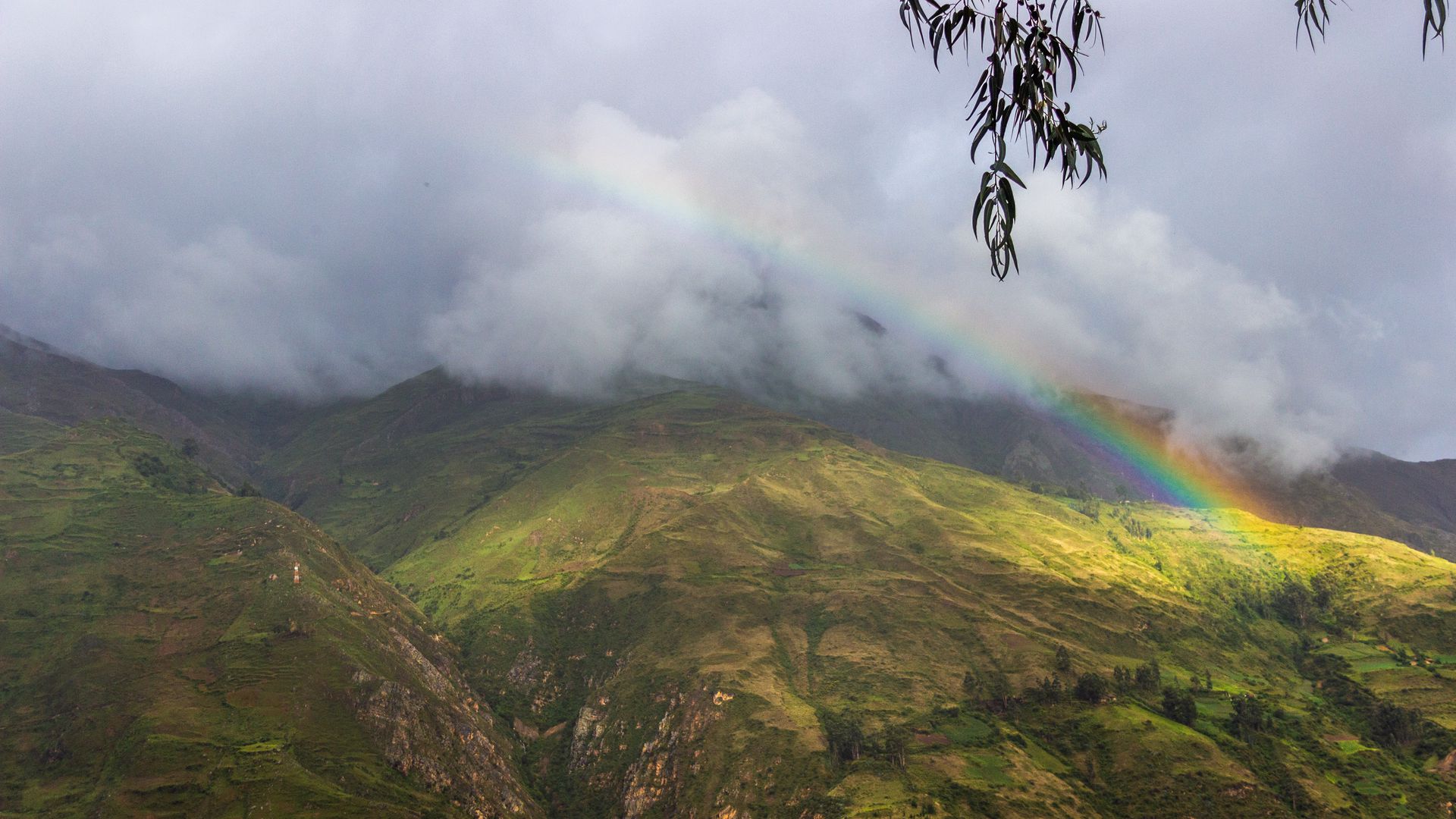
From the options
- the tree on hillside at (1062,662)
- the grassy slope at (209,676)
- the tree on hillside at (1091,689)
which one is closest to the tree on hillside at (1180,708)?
the tree on hillside at (1091,689)

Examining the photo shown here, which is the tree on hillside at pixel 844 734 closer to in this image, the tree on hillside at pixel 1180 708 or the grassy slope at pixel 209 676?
the grassy slope at pixel 209 676

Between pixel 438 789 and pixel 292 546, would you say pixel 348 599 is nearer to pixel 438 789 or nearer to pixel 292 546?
pixel 292 546

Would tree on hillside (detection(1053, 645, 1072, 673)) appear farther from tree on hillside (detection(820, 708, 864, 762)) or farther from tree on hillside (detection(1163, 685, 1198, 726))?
tree on hillside (detection(820, 708, 864, 762))

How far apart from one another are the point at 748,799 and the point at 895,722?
35.1 metres

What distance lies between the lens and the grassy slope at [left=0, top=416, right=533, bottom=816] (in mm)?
111250

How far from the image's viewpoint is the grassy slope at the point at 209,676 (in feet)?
365

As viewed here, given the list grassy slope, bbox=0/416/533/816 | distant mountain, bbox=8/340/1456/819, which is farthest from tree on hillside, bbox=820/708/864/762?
grassy slope, bbox=0/416/533/816

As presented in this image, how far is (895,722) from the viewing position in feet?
527

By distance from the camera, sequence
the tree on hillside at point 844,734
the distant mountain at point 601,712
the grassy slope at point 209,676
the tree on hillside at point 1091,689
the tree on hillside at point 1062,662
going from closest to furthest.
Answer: the grassy slope at point 209,676, the distant mountain at point 601,712, the tree on hillside at point 844,734, the tree on hillside at point 1091,689, the tree on hillside at point 1062,662

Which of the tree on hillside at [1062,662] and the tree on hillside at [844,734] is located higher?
the tree on hillside at [1062,662]

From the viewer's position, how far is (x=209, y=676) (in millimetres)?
132750

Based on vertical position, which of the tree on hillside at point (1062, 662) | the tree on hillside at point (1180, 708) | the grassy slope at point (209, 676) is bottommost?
the grassy slope at point (209, 676)

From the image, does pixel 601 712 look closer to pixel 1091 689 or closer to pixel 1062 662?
pixel 1062 662

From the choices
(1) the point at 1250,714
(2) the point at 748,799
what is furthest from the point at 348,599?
(1) the point at 1250,714
